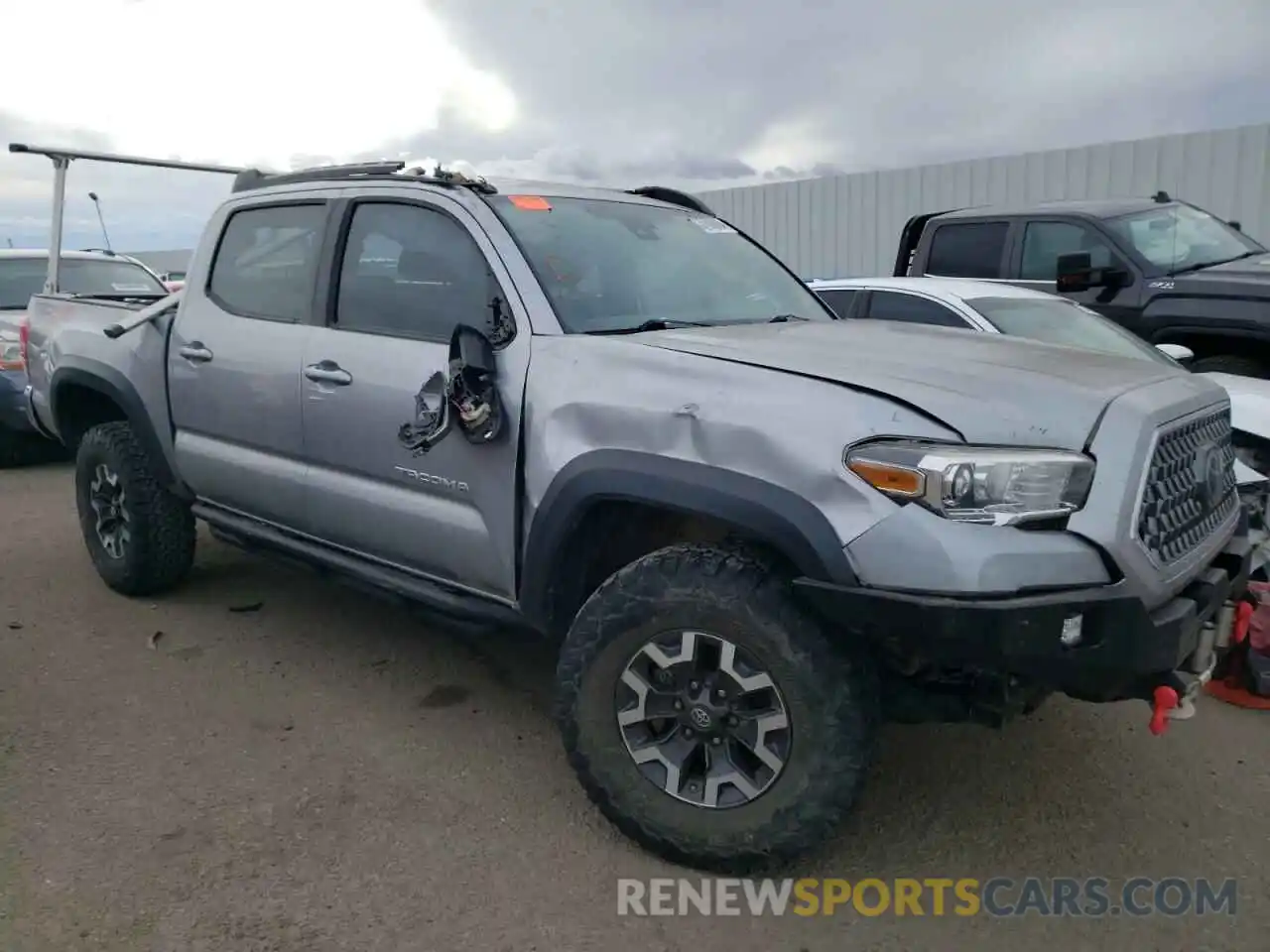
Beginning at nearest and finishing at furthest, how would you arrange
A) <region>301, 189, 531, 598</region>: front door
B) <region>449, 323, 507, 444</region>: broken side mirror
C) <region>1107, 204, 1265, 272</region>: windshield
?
<region>449, 323, 507, 444</region>: broken side mirror → <region>301, 189, 531, 598</region>: front door → <region>1107, 204, 1265, 272</region>: windshield

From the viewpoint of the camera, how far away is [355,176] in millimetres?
3836

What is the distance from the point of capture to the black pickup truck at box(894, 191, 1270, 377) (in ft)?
19.8

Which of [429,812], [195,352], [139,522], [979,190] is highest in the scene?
[979,190]

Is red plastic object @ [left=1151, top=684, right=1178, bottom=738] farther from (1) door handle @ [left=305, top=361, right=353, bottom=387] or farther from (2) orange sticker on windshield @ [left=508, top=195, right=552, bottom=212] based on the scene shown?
(1) door handle @ [left=305, top=361, right=353, bottom=387]

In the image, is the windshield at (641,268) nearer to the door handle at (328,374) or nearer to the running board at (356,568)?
the door handle at (328,374)

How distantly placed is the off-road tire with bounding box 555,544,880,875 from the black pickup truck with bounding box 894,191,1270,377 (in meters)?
4.55

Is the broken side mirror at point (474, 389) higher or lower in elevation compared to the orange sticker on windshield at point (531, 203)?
lower

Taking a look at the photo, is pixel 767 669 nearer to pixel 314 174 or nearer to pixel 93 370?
pixel 314 174

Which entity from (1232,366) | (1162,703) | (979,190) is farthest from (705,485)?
(979,190)

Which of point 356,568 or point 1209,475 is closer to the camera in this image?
point 1209,475

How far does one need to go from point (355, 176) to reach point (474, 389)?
1.34 m

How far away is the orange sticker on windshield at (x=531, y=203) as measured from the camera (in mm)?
3430

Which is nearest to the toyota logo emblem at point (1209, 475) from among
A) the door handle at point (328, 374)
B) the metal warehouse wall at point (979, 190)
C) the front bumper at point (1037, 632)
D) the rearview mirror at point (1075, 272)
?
the front bumper at point (1037, 632)

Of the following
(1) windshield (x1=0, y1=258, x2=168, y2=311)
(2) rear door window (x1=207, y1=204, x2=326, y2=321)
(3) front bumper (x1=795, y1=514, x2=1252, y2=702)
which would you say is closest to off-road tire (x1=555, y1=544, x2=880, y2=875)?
(3) front bumper (x1=795, y1=514, x2=1252, y2=702)
